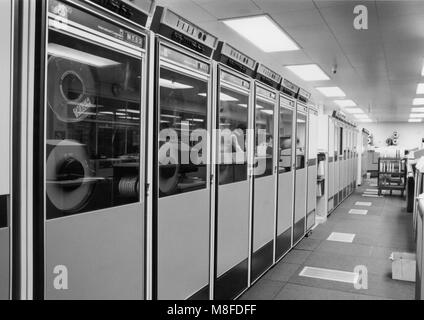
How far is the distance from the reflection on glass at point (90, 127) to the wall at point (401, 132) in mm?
21847

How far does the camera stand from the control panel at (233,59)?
9.64 feet

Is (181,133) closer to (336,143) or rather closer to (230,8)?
(230,8)

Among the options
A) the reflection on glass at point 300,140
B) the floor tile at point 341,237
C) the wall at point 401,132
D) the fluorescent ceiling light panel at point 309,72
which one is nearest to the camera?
the reflection on glass at point 300,140

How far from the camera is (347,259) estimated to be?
4582mm

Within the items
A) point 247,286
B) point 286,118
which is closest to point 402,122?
point 286,118

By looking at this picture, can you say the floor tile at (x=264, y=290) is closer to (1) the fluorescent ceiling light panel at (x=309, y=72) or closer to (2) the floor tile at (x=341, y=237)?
(2) the floor tile at (x=341, y=237)

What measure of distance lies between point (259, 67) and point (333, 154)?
446cm

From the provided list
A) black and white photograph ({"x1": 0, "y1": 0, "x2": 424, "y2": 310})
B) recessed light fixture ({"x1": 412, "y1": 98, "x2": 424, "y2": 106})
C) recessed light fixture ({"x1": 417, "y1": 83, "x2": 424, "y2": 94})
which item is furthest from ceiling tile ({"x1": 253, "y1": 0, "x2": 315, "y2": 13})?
recessed light fixture ({"x1": 412, "y1": 98, "x2": 424, "y2": 106})

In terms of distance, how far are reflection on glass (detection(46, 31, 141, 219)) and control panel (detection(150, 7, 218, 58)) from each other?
31 cm

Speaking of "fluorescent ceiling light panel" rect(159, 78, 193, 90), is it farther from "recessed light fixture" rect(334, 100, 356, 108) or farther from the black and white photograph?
"recessed light fixture" rect(334, 100, 356, 108)

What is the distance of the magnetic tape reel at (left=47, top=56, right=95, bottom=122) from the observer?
5.22 ft

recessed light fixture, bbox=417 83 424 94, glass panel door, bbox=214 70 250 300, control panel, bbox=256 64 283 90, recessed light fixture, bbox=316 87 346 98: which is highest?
recessed light fixture, bbox=417 83 424 94

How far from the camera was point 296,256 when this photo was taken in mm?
4727

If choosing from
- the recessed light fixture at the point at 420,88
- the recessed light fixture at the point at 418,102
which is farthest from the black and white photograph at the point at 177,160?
the recessed light fixture at the point at 418,102
